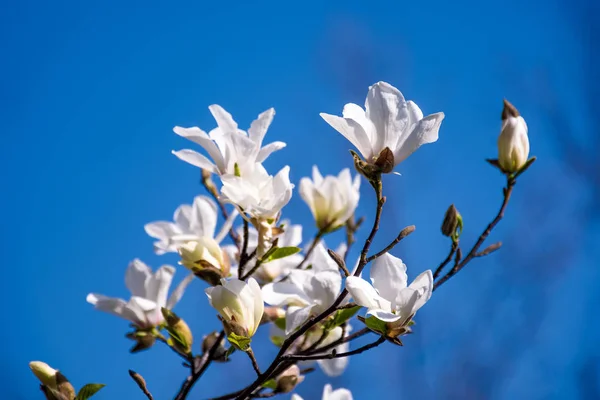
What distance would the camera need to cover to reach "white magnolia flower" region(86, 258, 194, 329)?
879mm

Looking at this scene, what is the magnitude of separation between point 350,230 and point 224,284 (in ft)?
1.29

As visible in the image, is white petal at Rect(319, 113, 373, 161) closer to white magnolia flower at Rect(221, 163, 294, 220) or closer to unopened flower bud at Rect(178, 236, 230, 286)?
white magnolia flower at Rect(221, 163, 294, 220)

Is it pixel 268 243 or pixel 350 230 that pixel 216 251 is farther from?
pixel 350 230

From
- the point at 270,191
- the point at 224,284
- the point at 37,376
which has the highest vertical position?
the point at 270,191

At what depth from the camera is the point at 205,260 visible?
81 centimetres

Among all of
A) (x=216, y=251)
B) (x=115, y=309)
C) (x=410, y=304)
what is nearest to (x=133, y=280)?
(x=115, y=309)

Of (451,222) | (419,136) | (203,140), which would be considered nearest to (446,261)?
(451,222)

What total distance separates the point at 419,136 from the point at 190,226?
0.37m

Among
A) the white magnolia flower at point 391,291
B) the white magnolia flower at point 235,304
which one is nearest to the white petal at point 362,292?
the white magnolia flower at point 391,291

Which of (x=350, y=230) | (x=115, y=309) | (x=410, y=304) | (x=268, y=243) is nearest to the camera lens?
(x=410, y=304)

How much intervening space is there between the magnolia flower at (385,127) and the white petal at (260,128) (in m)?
0.12

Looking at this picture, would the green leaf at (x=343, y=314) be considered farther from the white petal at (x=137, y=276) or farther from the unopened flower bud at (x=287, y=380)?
the white petal at (x=137, y=276)

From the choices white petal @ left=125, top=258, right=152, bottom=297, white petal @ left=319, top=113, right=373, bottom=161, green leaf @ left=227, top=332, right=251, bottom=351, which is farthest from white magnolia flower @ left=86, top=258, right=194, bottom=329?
white petal @ left=319, top=113, right=373, bottom=161

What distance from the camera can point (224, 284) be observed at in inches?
27.5
